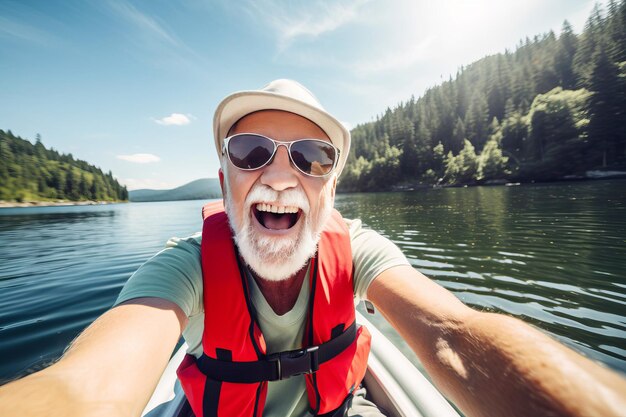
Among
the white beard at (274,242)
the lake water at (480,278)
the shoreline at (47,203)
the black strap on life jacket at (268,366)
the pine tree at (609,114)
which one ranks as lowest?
the lake water at (480,278)

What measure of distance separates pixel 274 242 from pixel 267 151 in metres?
0.69

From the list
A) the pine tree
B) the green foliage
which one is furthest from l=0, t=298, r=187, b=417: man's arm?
the pine tree

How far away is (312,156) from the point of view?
203 centimetres

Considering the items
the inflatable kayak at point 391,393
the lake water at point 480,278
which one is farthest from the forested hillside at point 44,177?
the inflatable kayak at point 391,393

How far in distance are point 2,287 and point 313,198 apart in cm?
1089

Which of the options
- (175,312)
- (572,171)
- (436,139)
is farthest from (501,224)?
(436,139)

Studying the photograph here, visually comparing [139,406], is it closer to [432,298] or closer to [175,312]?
[175,312]

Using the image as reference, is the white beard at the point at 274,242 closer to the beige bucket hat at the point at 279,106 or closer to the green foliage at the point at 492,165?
the beige bucket hat at the point at 279,106

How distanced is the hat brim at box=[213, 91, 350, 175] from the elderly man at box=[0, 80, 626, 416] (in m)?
0.01

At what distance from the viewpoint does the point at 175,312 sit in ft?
4.79

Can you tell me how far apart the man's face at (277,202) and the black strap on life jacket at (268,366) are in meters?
0.52

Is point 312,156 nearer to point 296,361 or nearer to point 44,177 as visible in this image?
point 296,361

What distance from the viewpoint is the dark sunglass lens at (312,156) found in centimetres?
199

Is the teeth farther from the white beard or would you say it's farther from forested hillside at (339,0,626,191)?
forested hillside at (339,0,626,191)
